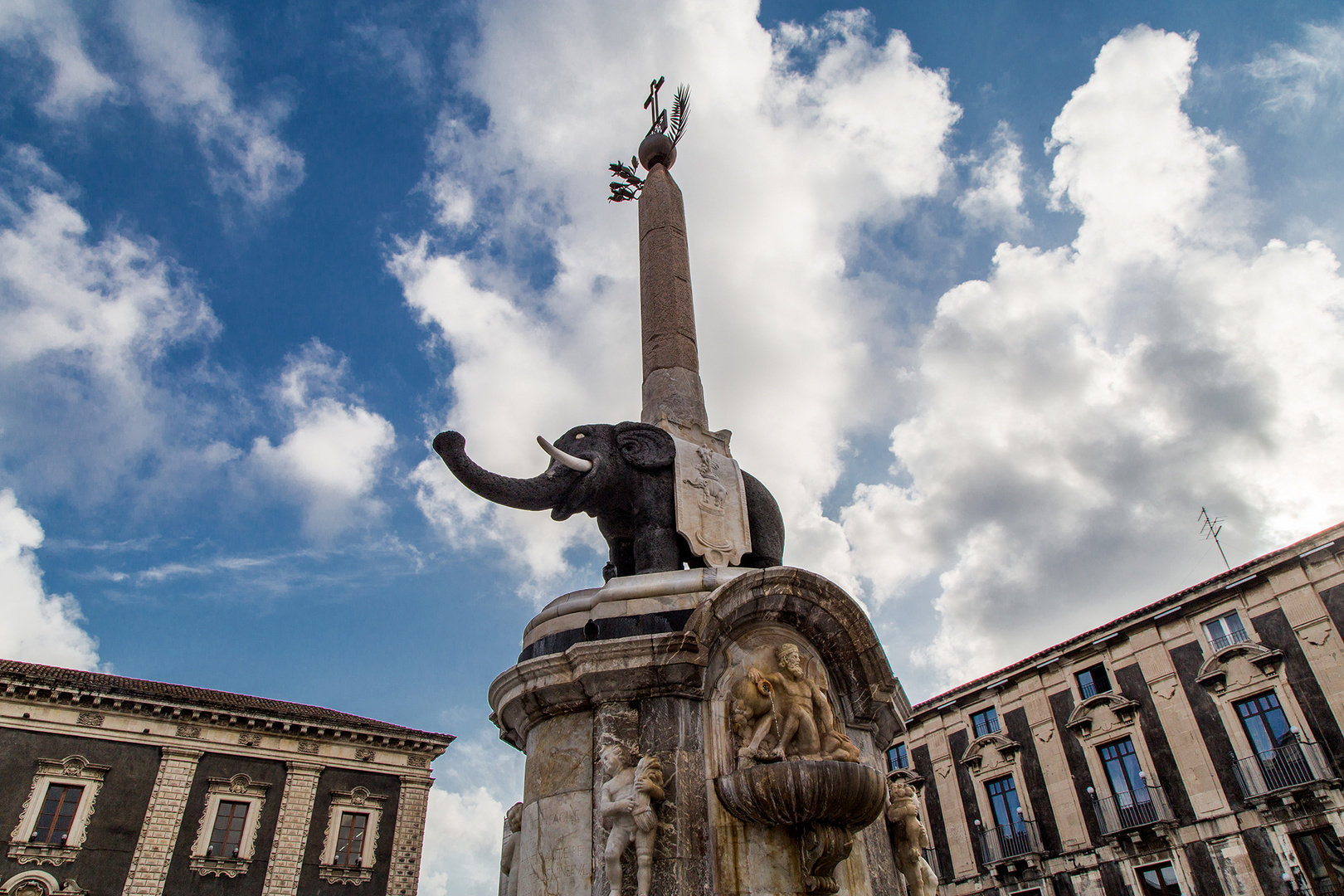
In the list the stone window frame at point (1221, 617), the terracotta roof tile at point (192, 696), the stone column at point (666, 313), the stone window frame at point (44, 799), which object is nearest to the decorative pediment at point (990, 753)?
the stone window frame at point (1221, 617)

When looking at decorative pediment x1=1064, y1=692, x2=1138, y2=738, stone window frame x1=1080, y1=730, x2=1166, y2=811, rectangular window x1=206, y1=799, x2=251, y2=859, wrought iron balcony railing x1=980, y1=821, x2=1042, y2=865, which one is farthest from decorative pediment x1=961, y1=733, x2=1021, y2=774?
Result: rectangular window x1=206, y1=799, x2=251, y2=859

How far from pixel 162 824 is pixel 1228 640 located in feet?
94.3

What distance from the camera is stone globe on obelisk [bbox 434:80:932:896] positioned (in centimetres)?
462

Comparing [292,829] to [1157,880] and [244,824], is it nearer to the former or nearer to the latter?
[244,824]

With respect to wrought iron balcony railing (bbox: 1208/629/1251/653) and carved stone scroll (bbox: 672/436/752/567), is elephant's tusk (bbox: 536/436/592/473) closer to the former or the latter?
carved stone scroll (bbox: 672/436/752/567)

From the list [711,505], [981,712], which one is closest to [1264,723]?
[981,712]

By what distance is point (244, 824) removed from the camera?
23.7 metres

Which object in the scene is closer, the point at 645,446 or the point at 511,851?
the point at 511,851

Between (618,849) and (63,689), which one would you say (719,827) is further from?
(63,689)

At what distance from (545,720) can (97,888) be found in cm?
2321

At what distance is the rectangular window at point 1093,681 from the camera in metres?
23.0

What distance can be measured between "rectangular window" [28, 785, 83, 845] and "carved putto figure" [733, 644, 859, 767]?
24512mm

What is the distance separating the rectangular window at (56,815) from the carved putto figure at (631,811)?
2407 centimetres

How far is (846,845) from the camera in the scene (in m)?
4.65
